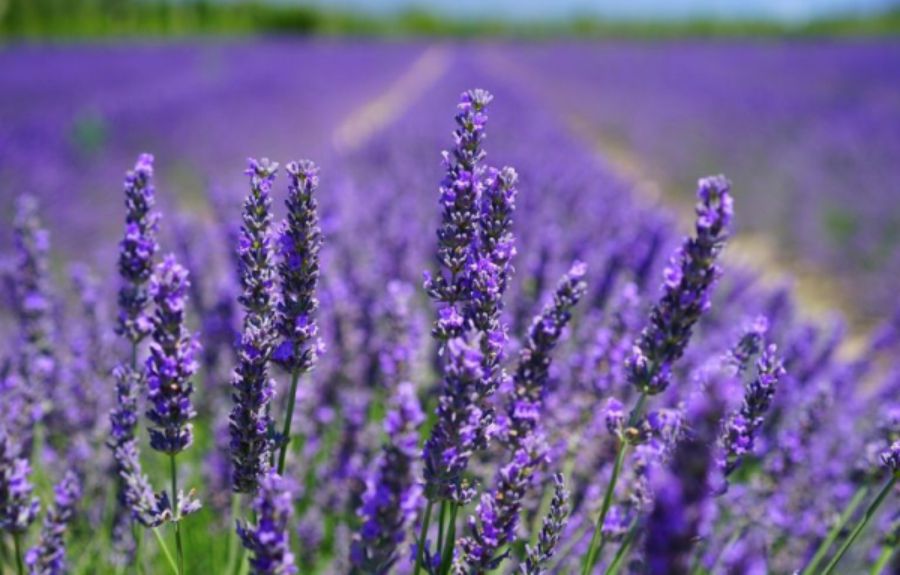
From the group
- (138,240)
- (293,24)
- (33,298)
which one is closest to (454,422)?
(138,240)

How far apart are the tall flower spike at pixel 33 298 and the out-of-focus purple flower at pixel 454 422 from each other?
123cm

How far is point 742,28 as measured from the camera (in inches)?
2163

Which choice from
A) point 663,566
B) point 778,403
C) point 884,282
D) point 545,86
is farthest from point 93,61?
point 663,566

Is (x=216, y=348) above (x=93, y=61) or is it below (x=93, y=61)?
below

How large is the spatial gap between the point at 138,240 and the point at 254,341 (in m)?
0.36

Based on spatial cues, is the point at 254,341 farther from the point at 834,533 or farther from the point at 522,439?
the point at 834,533

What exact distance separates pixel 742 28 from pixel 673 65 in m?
36.8

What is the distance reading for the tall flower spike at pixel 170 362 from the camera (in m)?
1.11

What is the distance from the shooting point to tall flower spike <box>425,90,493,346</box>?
46.2 inches

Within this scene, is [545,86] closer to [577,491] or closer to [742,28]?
[577,491]

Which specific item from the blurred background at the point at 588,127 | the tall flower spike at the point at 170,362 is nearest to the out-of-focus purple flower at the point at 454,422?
the tall flower spike at the point at 170,362

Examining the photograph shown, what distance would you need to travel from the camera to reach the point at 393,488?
90cm

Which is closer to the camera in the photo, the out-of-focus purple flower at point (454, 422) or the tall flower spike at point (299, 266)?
the out-of-focus purple flower at point (454, 422)

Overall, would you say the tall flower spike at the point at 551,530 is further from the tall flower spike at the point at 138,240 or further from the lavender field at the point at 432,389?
→ the tall flower spike at the point at 138,240
